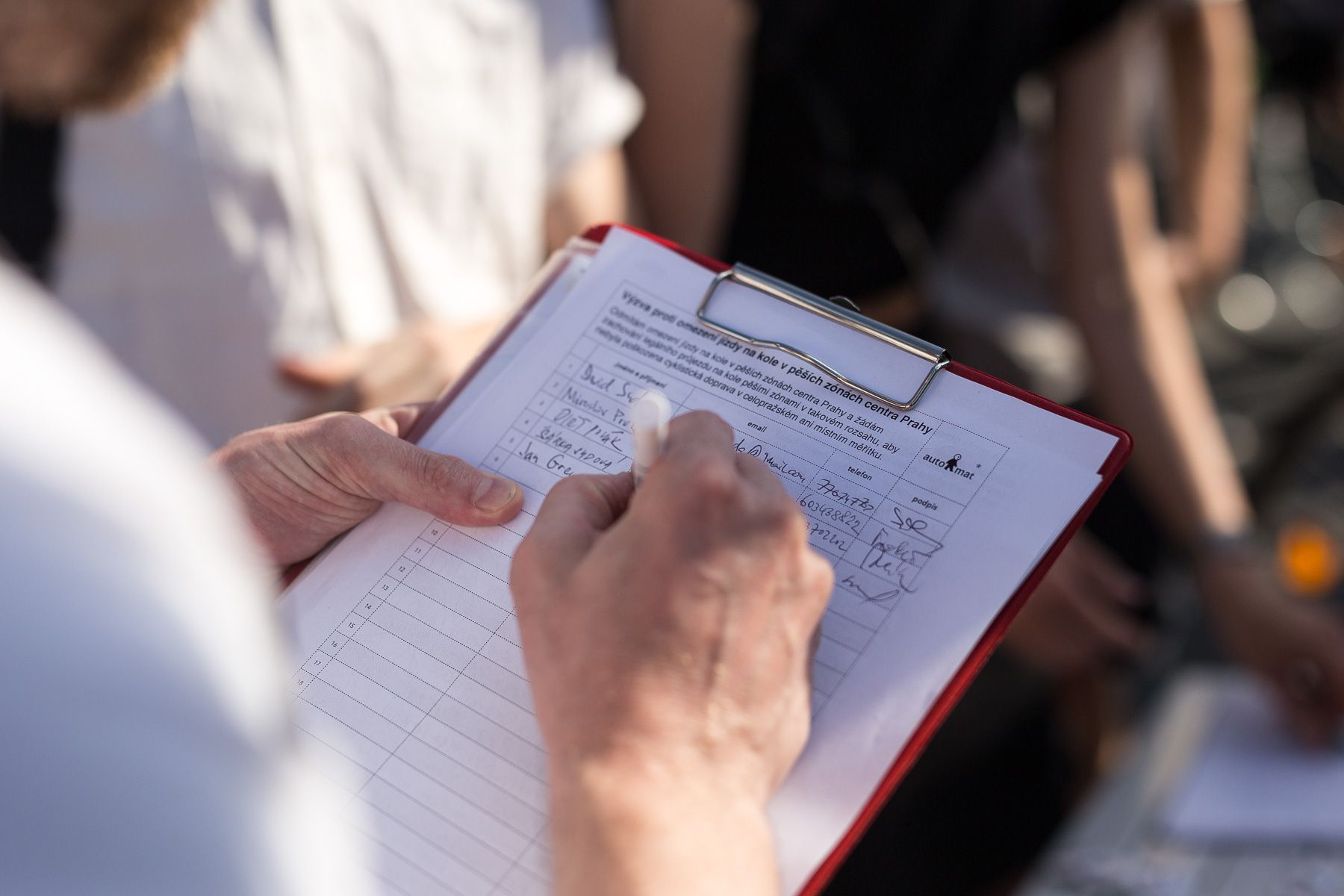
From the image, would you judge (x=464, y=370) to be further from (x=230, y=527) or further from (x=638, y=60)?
(x=638, y=60)

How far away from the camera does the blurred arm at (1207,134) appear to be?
1.49 meters

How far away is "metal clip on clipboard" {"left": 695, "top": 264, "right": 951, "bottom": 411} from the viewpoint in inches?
21.2

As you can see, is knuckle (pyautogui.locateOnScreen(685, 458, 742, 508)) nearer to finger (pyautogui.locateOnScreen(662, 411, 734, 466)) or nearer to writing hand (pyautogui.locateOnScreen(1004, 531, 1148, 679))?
finger (pyautogui.locateOnScreen(662, 411, 734, 466))

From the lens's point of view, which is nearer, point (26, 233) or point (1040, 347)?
point (26, 233)

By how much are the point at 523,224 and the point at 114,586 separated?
0.92m

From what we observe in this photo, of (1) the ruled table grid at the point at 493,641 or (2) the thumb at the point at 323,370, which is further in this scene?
(2) the thumb at the point at 323,370

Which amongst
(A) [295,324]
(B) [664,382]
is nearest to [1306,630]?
(B) [664,382]

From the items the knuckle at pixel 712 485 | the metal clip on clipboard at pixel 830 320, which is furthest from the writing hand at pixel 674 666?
the metal clip on clipboard at pixel 830 320

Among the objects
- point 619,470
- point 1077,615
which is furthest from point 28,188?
point 1077,615

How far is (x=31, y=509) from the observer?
0.79ft

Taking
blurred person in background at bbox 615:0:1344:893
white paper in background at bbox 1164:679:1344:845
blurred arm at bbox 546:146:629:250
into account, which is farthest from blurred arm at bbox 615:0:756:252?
white paper in background at bbox 1164:679:1344:845

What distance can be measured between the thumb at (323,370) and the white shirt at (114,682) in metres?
0.63

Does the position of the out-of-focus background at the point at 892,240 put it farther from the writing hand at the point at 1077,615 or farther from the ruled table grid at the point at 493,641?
the ruled table grid at the point at 493,641

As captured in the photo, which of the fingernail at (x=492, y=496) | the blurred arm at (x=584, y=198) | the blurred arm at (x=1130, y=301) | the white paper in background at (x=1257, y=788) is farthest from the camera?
the blurred arm at (x=1130, y=301)
